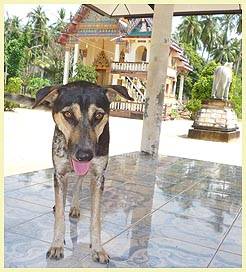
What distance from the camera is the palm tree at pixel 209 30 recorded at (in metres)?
42.3

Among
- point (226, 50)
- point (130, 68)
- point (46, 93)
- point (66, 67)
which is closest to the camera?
point (46, 93)

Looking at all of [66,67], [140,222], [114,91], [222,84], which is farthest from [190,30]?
[114,91]

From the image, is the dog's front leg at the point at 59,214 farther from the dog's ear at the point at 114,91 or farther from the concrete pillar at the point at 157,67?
the concrete pillar at the point at 157,67

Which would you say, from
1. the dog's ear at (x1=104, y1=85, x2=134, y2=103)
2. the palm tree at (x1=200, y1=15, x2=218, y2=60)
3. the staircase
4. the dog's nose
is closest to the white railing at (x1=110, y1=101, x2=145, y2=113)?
the staircase

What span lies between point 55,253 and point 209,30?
42787 millimetres

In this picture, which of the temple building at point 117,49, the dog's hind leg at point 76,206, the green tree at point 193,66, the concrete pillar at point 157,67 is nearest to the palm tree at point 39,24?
the temple building at point 117,49

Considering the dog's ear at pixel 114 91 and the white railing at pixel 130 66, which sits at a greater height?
the white railing at pixel 130 66

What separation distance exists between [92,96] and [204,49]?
43.7 metres

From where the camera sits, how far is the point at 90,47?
100ft

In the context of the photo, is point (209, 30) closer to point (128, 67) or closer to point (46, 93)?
point (128, 67)

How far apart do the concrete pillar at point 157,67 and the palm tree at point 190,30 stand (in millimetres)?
34902

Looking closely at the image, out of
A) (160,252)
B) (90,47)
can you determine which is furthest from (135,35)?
(160,252)

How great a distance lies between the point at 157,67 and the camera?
7.97 m

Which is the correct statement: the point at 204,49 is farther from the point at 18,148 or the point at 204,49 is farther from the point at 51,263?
the point at 51,263
